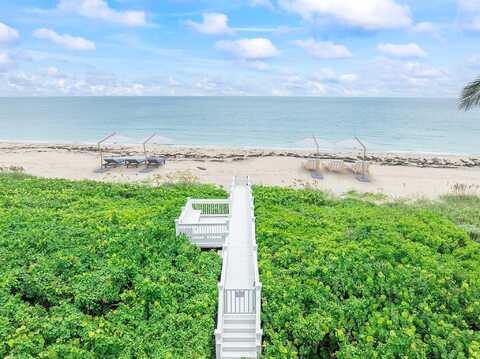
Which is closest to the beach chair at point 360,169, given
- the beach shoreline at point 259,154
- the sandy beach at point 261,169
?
the sandy beach at point 261,169

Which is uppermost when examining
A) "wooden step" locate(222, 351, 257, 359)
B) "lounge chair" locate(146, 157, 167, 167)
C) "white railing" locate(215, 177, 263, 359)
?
"lounge chair" locate(146, 157, 167, 167)

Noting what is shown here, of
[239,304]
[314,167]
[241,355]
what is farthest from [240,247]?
[314,167]

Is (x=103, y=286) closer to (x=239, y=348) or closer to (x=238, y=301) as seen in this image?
(x=238, y=301)

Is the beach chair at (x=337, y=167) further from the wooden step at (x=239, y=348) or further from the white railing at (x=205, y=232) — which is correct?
the wooden step at (x=239, y=348)

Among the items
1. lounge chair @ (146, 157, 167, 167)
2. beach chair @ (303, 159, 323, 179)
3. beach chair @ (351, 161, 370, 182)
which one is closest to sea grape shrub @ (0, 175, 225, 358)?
lounge chair @ (146, 157, 167, 167)

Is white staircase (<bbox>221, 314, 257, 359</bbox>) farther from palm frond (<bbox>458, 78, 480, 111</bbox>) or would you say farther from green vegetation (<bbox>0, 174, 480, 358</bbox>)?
palm frond (<bbox>458, 78, 480, 111</bbox>)
